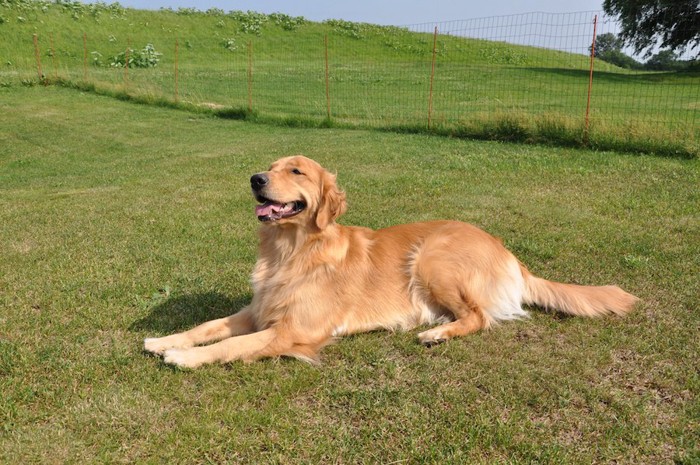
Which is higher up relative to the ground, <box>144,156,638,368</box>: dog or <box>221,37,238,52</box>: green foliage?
<box>221,37,238,52</box>: green foliage

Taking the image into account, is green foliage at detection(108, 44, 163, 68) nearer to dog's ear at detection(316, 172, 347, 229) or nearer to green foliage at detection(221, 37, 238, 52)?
green foliage at detection(221, 37, 238, 52)

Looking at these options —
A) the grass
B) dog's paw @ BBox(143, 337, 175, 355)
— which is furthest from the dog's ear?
the grass

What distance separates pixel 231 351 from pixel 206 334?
39 centimetres

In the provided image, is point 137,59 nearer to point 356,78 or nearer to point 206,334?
point 356,78

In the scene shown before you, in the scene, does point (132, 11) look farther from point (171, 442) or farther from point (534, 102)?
point (171, 442)

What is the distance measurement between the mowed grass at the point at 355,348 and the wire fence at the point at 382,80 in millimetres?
5336

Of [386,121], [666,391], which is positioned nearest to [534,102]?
[386,121]

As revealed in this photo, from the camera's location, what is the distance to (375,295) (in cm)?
389

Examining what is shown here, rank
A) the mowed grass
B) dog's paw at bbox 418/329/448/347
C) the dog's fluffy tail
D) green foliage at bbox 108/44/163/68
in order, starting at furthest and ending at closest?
green foliage at bbox 108/44/163/68 → the dog's fluffy tail → dog's paw at bbox 418/329/448/347 → the mowed grass

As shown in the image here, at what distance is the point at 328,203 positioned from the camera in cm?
371

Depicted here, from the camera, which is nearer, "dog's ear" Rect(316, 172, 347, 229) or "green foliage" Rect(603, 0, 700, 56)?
"dog's ear" Rect(316, 172, 347, 229)

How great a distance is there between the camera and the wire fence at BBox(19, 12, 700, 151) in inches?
531

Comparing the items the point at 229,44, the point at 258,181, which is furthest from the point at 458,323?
the point at 229,44

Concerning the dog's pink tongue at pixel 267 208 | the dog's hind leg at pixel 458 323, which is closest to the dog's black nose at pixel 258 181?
the dog's pink tongue at pixel 267 208
